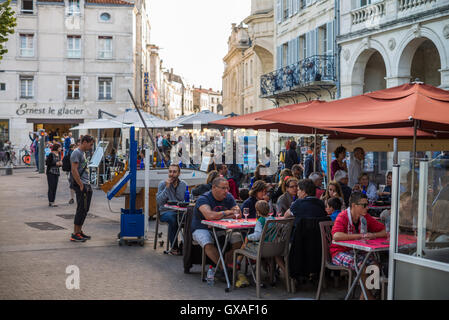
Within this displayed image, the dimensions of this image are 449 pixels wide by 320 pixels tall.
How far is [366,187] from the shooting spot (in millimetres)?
12195

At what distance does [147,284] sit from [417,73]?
17.3m

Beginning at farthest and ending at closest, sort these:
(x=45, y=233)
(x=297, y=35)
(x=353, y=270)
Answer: (x=297, y=35), (x=45, y=233), (x=353, y=270)

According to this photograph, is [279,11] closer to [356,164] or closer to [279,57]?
[279,57]

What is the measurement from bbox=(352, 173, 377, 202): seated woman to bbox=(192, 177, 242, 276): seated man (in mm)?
4258

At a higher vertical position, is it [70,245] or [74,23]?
[74,23]

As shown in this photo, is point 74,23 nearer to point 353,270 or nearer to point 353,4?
point 353,4

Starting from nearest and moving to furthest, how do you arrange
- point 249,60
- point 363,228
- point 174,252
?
point 363,228
point 174,252
point 249,60

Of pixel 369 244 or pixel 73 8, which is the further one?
pixel 73 8

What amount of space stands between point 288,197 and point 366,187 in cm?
329

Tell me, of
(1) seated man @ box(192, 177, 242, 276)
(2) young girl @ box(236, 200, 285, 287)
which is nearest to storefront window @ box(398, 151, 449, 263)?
(2) young girl @ box(236, 200, 285, 287)

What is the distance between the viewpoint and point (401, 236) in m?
Result: 5.69

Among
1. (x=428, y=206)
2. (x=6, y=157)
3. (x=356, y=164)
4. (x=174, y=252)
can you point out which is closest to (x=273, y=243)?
(x=428, y=206)

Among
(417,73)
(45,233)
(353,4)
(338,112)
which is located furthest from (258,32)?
(338,112)

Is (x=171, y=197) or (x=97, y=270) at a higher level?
(x=171, y=197)
